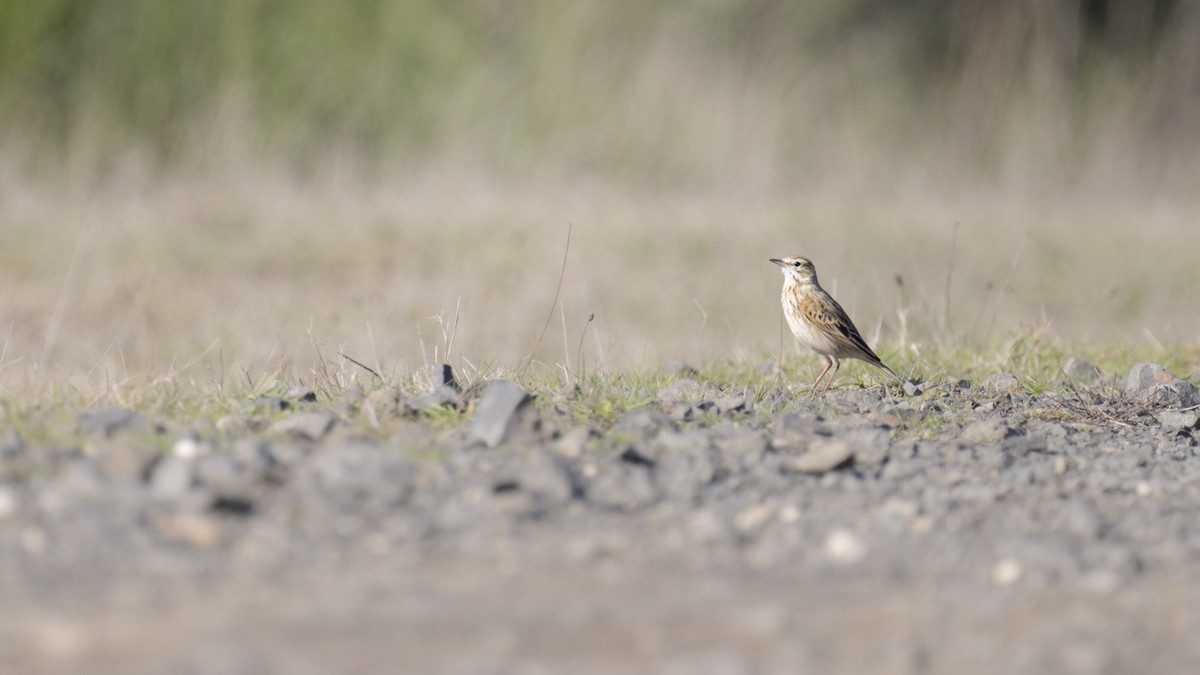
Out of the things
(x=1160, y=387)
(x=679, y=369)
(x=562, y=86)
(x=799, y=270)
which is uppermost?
(x=562, y=86)

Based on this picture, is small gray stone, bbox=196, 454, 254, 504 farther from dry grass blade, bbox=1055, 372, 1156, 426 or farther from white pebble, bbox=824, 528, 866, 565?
dry grass blade, bbox=1055, 372, 1156, 426

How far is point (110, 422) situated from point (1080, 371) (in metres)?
4.04

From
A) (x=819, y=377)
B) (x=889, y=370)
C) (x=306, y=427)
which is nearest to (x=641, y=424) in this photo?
(x=306, y=427)

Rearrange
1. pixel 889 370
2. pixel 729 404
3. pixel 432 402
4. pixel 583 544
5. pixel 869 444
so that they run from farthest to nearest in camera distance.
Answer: pixel 889 370, pixel 729 404, pixel 432 402, pixel 869 444, pixel 583 544

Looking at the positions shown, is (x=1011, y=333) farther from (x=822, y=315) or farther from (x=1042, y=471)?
(x=1042, y=471)

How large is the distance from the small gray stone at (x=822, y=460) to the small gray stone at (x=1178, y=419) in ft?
5.44

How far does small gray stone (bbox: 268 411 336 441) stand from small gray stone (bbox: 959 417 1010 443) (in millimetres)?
2078

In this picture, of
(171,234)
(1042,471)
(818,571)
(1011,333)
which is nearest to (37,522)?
(818,571)

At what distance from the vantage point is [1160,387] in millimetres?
5844

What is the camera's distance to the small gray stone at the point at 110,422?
169 inches

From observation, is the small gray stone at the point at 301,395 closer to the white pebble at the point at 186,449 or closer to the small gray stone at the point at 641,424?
the white pebble at the point at 186,449

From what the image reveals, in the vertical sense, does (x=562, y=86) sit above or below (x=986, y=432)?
above

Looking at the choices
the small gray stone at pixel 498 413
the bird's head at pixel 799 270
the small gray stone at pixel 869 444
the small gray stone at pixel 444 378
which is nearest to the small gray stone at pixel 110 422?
the small gray stone at pixel 498 413

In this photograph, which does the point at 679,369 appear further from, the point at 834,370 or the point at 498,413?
the point at 498,413
